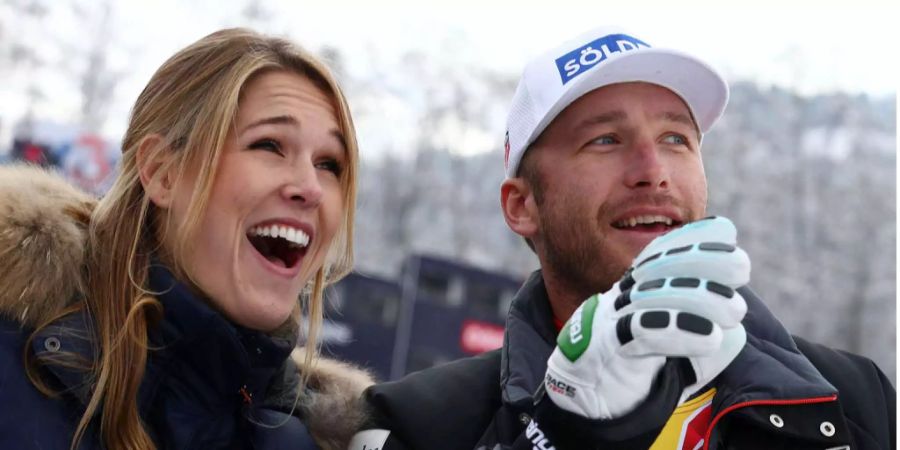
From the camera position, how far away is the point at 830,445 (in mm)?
2236

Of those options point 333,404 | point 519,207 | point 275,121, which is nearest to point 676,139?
point 519,207

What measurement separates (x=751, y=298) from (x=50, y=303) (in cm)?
170

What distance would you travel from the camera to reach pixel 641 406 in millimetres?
2059

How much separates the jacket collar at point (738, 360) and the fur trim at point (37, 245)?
1128mm

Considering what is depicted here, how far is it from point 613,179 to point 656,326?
87 cm

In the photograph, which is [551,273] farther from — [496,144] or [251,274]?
[496,144]

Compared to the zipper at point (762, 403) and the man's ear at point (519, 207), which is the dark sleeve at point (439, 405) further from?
the zipper at point (762, 403)

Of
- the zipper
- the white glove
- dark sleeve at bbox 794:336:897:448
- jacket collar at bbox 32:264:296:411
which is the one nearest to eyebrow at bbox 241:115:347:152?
jacket collar at bbox 32:264:296:411

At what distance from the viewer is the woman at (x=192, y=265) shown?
246cm

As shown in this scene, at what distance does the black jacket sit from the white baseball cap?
20.1 inches

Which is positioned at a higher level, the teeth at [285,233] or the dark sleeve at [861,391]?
the dark sleeve at [861,391]

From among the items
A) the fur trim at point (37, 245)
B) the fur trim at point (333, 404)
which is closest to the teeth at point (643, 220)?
the fur trim at point (333, 404)

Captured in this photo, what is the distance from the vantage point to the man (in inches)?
79.4

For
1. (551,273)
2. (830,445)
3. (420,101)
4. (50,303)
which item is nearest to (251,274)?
(50,303)
